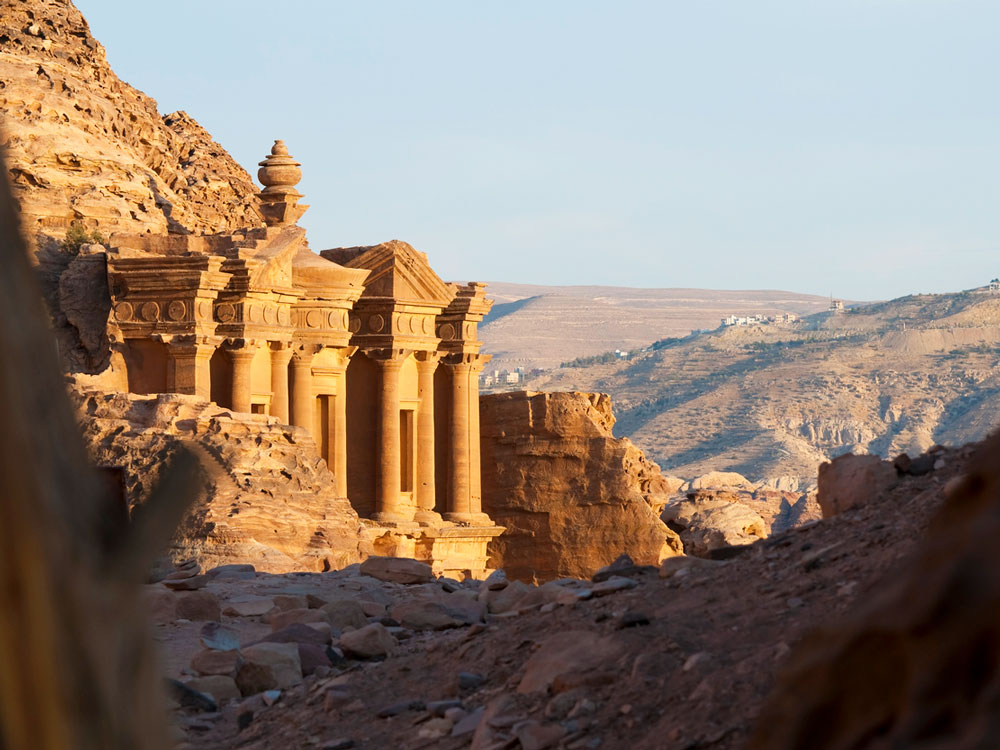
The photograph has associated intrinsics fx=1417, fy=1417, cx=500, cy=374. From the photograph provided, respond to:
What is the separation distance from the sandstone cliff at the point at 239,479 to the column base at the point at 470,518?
10.3 meters

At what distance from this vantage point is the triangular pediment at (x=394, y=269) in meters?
27.4

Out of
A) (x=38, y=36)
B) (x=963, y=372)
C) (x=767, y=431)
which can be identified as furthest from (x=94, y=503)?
(x=963, y=372)

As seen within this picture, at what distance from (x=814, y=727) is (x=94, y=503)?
3.84ft

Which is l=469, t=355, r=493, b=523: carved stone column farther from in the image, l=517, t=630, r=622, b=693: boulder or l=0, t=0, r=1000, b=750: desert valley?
l=517, t=630, r=622, b=693: boulder

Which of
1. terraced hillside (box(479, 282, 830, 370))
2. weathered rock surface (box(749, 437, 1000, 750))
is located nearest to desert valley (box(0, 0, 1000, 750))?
weathered rock surface (box(749, 437, 1000, 750))

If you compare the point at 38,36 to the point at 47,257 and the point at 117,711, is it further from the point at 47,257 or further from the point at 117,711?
the point at 117,711

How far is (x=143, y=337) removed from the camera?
21.3 meters

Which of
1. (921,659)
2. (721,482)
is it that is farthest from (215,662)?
(721,482)

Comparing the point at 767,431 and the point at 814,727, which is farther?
the point at 767,431

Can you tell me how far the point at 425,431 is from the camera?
28.4 meters

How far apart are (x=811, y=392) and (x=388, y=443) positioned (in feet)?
211

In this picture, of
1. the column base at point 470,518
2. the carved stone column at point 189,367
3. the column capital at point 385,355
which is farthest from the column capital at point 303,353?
the column base at point 470,518

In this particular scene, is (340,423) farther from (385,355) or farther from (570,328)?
(570,328)

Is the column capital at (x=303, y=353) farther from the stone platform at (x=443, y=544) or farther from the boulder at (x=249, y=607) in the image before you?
the boulder at (x=249, y=607)
